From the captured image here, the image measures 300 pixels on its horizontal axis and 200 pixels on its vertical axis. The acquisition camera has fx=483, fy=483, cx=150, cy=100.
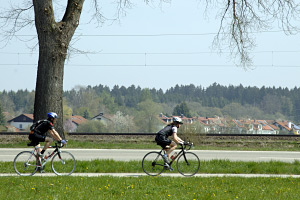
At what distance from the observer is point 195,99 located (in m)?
174

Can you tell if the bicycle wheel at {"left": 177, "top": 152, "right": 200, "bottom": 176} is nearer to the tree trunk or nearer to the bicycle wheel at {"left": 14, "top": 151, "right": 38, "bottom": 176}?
the bicycle wheel at {"left": 14, "top": 151, "right": 38, "bottom": 176}

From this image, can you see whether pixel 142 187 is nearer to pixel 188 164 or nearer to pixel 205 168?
pixel 188 164

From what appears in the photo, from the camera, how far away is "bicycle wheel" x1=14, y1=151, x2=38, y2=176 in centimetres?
1244

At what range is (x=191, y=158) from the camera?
13.2 m

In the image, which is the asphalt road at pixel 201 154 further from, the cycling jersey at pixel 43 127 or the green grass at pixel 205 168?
the cycling jersey at pixel 43 127

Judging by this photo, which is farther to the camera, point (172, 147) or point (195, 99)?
point (195, 99)

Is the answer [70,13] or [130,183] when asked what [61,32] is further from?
[130,183]

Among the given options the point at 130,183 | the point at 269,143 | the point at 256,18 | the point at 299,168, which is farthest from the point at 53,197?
the point at 269,143

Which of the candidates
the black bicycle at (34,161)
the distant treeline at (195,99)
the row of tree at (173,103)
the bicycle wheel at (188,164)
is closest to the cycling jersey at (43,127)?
the black bicycle at (34,161)

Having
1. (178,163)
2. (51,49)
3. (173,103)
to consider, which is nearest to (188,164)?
(178,163)

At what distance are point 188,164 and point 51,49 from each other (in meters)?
7.87

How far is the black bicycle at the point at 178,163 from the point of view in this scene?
12797 millimetres

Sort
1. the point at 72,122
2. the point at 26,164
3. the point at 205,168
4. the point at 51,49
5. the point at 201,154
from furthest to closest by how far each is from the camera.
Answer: the point at 72,122, the point at 201,154, the point at 51,49, the point at 205,168, the point at 26,164

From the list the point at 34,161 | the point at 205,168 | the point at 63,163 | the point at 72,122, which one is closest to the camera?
the point at 34,161
